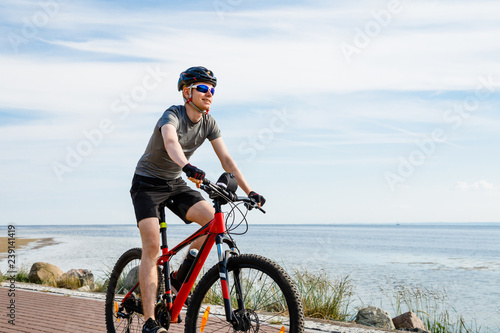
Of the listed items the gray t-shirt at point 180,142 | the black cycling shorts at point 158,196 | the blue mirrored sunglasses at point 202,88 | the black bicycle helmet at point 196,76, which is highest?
the black bicycle helmet at point 196,76

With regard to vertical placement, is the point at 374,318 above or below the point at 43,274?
below

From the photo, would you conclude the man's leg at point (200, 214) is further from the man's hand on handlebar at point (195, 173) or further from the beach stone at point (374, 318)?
the beach stone at point (374, 318)

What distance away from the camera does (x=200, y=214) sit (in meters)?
4.35

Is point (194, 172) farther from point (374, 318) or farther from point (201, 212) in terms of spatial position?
point (374, 318)

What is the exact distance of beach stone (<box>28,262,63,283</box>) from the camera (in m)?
11.4

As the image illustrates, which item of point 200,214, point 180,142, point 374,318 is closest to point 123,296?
point 200,214

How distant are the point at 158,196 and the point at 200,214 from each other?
40 centimetres

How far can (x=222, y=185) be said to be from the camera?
12.6ft

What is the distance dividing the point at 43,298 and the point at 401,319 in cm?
523

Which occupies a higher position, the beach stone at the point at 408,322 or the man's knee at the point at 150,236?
the man's knee at the point at 150,236

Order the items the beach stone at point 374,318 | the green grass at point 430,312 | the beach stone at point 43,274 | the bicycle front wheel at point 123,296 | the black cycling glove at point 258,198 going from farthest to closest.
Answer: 1. the beach stone at point 43,274
2. the green grass at point 430,312
3. the beach stone at point 374,318
4. the bicycle front wheel at point 123,296
5. the black cycling glove at point 258,198

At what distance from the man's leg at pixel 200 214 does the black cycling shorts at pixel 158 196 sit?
49 mm

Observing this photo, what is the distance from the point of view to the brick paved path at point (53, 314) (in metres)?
5.93

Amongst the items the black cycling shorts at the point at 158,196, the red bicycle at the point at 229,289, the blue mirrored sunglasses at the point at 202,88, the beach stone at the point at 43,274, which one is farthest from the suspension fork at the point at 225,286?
the beach stone at the point at 43,274
